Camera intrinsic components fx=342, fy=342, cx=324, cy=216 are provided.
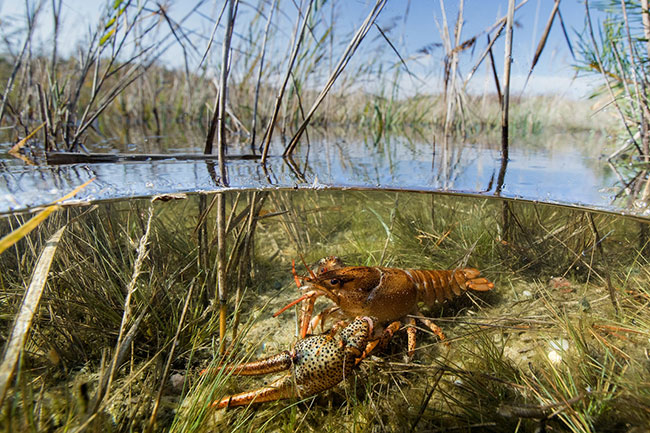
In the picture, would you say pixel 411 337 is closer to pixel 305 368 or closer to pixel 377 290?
pixel 377 290

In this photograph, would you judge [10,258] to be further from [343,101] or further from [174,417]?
[343,101]

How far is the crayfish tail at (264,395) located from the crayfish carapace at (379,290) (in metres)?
0.65

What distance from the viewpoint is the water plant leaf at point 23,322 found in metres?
0.98

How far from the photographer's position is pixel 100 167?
9.77 ft

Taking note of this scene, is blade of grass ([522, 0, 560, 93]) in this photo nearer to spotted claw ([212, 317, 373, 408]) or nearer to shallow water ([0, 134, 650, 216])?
shallow water ([0, 134, 650, 216])

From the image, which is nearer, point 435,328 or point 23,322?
point 23,322

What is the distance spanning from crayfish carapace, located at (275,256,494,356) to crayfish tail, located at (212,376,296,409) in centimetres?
65

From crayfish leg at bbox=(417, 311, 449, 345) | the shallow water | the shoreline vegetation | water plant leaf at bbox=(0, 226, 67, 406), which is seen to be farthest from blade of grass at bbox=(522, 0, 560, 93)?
water plant leaf at bbox=(0, 226, 67, 406)

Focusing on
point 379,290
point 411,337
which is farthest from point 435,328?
point 379,290

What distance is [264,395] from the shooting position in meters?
1.66

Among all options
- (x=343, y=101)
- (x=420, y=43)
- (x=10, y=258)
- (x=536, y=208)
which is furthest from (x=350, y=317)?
(x=343, y=101)

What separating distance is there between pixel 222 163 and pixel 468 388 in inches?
74.1

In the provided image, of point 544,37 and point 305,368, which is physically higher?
point 544,37

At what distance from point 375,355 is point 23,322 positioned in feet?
5.52
